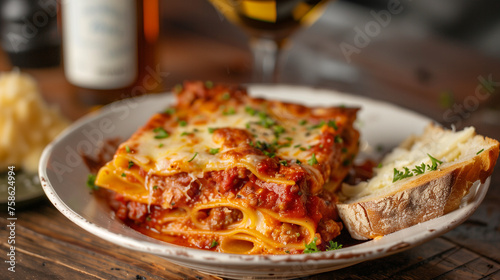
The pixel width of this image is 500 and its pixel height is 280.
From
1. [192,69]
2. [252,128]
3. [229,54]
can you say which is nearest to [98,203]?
[252,128]

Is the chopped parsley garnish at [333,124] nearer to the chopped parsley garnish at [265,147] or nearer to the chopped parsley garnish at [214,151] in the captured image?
the chopped parsley garnish at [265,147]

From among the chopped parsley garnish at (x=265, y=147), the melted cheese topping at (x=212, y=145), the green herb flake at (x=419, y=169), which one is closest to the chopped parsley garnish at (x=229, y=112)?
the melted cheese topping at (x=212, y=145)

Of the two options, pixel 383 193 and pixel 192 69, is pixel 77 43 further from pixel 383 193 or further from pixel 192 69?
pixel 383 193

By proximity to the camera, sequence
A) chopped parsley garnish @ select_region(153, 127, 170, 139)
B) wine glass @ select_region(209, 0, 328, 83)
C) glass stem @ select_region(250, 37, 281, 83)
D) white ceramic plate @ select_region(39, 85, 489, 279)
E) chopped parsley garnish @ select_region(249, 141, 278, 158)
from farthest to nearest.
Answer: glass stem @ select_region(250, 37, 281, 83)
wine glass @ select_region(209, 0, 328, 83)
chopped parsley garnish @ select_region(153, 127, 170, 139)
chopped parsley garnish @ select_region(249, 141, 278, 158)
white ceramic plate @ select_region(39, 85, 489, 279)

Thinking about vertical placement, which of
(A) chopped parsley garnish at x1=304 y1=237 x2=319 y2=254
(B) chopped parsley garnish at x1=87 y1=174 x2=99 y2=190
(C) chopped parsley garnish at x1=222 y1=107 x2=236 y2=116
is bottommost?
(B) chopped parsley garnish at x1=87 y1=174 x2=99 y2=190

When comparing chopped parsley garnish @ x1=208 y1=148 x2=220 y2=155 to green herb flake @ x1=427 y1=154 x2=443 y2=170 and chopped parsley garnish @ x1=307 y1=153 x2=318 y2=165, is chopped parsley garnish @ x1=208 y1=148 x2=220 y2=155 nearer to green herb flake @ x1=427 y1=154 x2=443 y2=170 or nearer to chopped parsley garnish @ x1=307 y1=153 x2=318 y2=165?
chopped parsley garnish @ x1=307 y1=153 x2=318 y2=165

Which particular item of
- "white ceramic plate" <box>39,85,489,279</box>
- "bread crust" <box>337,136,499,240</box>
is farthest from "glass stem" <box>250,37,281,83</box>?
"bread crust" <box>337,136,499,240</box>

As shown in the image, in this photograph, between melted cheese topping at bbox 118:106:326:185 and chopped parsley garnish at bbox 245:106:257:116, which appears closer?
melted cheese topping at bbox 118:106:326:185
